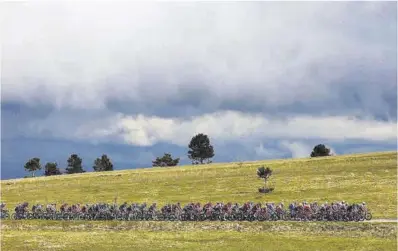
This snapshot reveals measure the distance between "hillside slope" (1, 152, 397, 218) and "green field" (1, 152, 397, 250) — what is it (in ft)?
0.50

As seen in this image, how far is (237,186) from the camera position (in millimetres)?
98750

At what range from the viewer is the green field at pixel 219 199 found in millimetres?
45500

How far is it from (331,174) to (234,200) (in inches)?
1103

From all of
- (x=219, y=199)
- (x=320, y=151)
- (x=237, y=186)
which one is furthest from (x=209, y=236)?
(x=320, y=151)

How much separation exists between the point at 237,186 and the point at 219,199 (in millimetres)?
13432

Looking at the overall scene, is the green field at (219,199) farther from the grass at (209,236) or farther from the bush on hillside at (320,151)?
the bush on hillside at (320,151)

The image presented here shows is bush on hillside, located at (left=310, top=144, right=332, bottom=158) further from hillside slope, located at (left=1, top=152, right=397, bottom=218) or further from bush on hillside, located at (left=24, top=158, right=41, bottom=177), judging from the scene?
bush on hillside, located at (left=24, top=158, right=41, bottom=177)

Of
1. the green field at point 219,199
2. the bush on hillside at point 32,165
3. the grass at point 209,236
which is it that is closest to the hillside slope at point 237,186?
the green field at point 219,199

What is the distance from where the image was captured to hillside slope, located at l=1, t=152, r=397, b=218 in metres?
82.9

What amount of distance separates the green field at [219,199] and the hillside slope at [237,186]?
15 centimetres

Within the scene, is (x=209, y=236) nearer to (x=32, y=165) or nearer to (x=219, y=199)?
(x=219, y=199)

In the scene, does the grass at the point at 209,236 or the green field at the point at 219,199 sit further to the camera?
the green field at the point at 219,199

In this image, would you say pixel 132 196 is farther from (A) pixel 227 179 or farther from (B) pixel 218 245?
Result: (B) pixel 218 245

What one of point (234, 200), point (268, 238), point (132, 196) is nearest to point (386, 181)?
point (234, 200)
